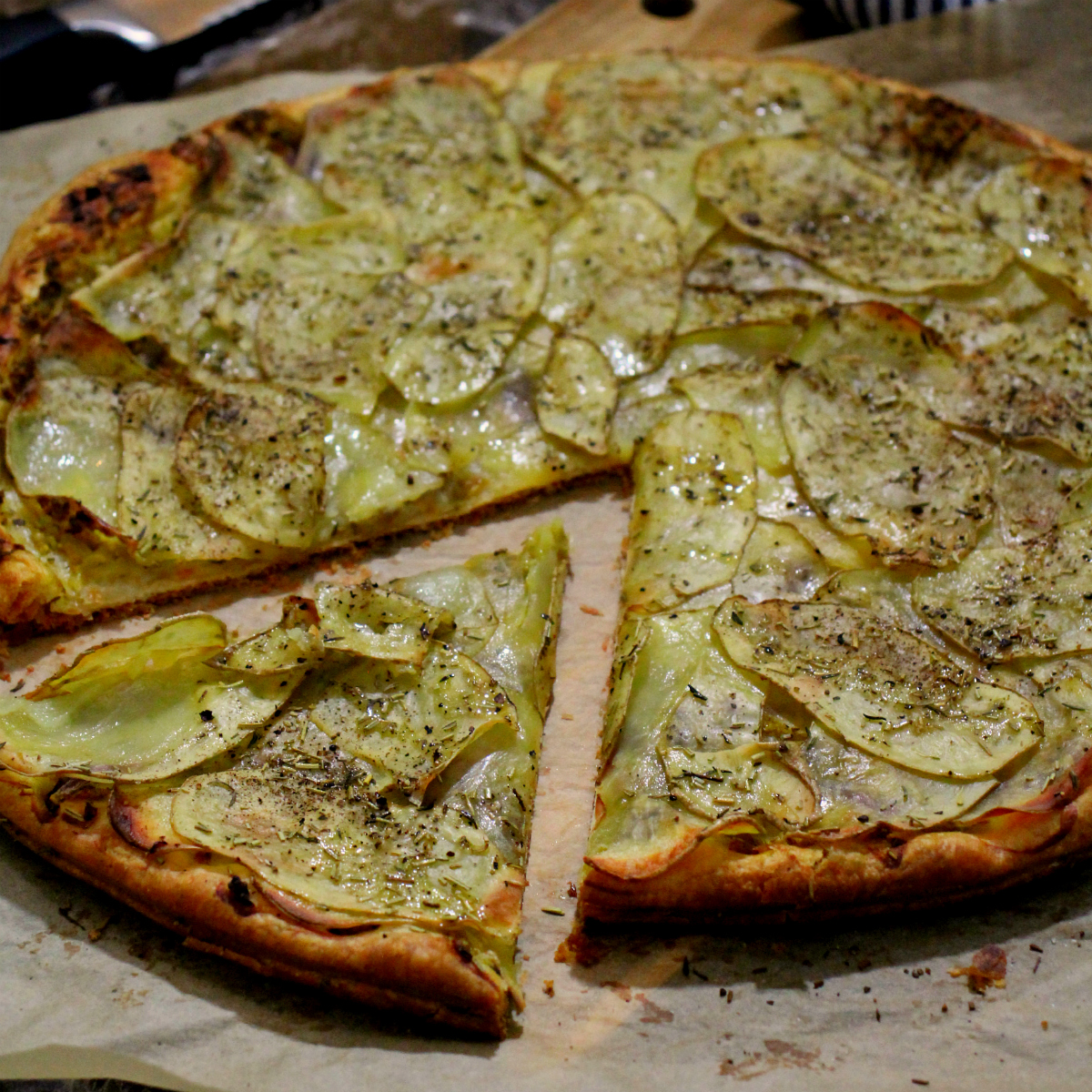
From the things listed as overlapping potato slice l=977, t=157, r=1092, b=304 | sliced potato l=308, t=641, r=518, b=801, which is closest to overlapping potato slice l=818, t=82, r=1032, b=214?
overlapping potato slice l=977, t=157, r=1092, b=304

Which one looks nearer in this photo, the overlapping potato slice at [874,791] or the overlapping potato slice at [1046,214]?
the overlapping potato slice at [874,791]

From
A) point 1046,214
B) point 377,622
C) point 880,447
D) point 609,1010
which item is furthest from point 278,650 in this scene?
point 1046,214

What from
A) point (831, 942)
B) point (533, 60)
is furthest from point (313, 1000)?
point (533, 60)

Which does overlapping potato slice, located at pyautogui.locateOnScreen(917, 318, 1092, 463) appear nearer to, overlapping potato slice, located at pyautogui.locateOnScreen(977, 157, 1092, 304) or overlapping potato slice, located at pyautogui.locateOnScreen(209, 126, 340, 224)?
overlapping potato slice, located at pyautogui.locateOnScreen(977, 157, 1092, 304)

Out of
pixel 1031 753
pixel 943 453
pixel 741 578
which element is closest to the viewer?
pixel 1031 753

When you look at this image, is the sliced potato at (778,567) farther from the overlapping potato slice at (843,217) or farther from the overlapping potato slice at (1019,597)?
the overlapping potato slice at (843,217)

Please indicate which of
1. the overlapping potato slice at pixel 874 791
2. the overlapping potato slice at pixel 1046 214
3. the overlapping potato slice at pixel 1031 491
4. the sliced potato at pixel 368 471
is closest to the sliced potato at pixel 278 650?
the sliced potato at pixel 368 471

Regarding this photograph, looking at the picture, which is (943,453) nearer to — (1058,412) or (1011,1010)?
(1058,412)
